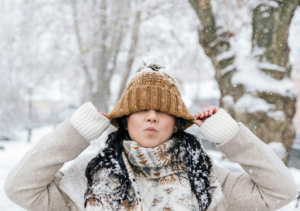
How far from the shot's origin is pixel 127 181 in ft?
4.90

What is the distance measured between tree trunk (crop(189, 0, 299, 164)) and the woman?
2363mm

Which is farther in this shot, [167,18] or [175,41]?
[175,41]

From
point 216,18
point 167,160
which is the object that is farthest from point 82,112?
point 216,18

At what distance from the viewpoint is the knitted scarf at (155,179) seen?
142cm

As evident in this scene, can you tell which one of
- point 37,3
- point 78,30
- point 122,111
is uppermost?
point 37,3

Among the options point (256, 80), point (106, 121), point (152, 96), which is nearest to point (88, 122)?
point (106, 121)

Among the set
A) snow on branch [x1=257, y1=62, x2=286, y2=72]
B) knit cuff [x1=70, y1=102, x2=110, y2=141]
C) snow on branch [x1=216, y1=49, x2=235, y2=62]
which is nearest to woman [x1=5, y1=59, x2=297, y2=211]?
knit cuff [x1=70, y1=102, x2=110, y2=141]

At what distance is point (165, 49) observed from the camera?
9.74 meters

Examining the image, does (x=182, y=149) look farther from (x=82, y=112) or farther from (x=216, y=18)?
(x=216, y=18)

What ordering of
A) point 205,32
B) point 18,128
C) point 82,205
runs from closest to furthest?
point 82,205 < point 205,32 < point 18,128

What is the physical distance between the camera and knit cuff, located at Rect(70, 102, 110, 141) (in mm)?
1475

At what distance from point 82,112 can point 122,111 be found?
0.26 metres

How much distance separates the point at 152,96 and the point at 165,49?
859 centimetres

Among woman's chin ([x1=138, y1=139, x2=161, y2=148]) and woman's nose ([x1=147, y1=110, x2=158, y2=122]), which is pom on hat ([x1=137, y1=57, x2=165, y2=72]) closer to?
woman's nose ([x1=147, y1=110, x2=158, y2=122])
